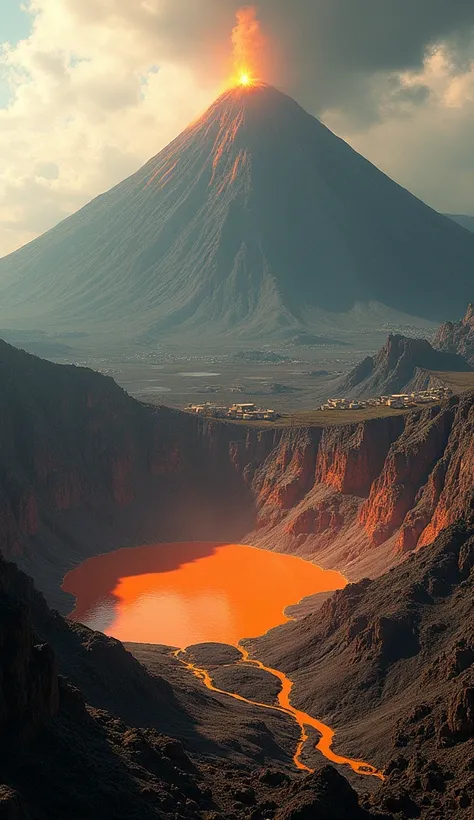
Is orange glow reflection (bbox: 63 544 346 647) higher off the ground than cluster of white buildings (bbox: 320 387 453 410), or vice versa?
cluster of white buildings (bbox: 320 387 453 410)

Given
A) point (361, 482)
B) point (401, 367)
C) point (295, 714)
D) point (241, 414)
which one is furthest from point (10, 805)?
point (401, 367)

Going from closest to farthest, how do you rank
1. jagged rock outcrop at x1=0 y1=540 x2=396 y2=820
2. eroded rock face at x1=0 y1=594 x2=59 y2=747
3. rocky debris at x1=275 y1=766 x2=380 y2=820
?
jagged rock outcrop at x1=0 y1=540 x2=396 y2=820, rocky debris at x1=275 y1=766 x2=380 y2=820, eroded rock face at x1=0 y1=594 x2=59 y2=747

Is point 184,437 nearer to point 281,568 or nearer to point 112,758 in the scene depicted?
point 281,568

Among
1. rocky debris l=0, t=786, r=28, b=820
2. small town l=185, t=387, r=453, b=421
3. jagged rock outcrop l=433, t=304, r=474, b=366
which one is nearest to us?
rocky debris l=0, t=786, r=28, b=820

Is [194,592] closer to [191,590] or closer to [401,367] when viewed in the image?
[191,590]

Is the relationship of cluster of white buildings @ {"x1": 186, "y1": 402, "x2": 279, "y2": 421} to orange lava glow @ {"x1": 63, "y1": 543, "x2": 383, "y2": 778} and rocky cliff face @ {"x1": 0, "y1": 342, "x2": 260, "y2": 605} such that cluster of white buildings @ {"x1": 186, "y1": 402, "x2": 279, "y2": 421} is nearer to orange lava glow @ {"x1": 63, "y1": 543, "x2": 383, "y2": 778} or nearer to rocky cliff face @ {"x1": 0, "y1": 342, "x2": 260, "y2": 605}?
rocky cliff face @ {"x1": 0, "y1": 342, "x2": 260, "y2": 605}

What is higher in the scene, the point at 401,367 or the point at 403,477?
the point at 401,367

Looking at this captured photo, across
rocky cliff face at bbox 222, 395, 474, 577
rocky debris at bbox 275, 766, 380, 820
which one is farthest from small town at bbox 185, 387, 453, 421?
rocky debris at bbox 275, 766, 380, 820
